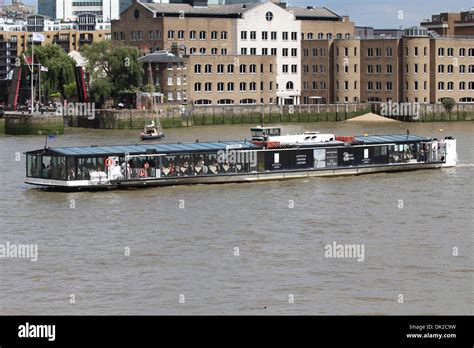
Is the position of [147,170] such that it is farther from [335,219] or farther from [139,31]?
[139,31]

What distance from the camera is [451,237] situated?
29578 mm

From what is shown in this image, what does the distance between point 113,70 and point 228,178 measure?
161ft

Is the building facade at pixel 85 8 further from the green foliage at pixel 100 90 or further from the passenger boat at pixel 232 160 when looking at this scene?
the passenger boat at pixel 232 160

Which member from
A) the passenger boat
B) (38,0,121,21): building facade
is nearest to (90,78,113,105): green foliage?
the passenger boat

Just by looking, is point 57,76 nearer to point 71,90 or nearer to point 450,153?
point 71,90

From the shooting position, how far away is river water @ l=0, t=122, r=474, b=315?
22.0 meters

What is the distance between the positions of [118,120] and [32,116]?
864 centimetres

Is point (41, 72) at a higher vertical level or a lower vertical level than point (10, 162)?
higher

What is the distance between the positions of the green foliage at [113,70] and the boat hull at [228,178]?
43.8 m

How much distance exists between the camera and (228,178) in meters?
43.2

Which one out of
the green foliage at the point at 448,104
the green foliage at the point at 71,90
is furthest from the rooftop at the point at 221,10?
the green foliage at the point at 448,104

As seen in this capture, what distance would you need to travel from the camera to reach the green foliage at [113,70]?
89.4m

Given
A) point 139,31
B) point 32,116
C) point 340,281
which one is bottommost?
point 340,281
